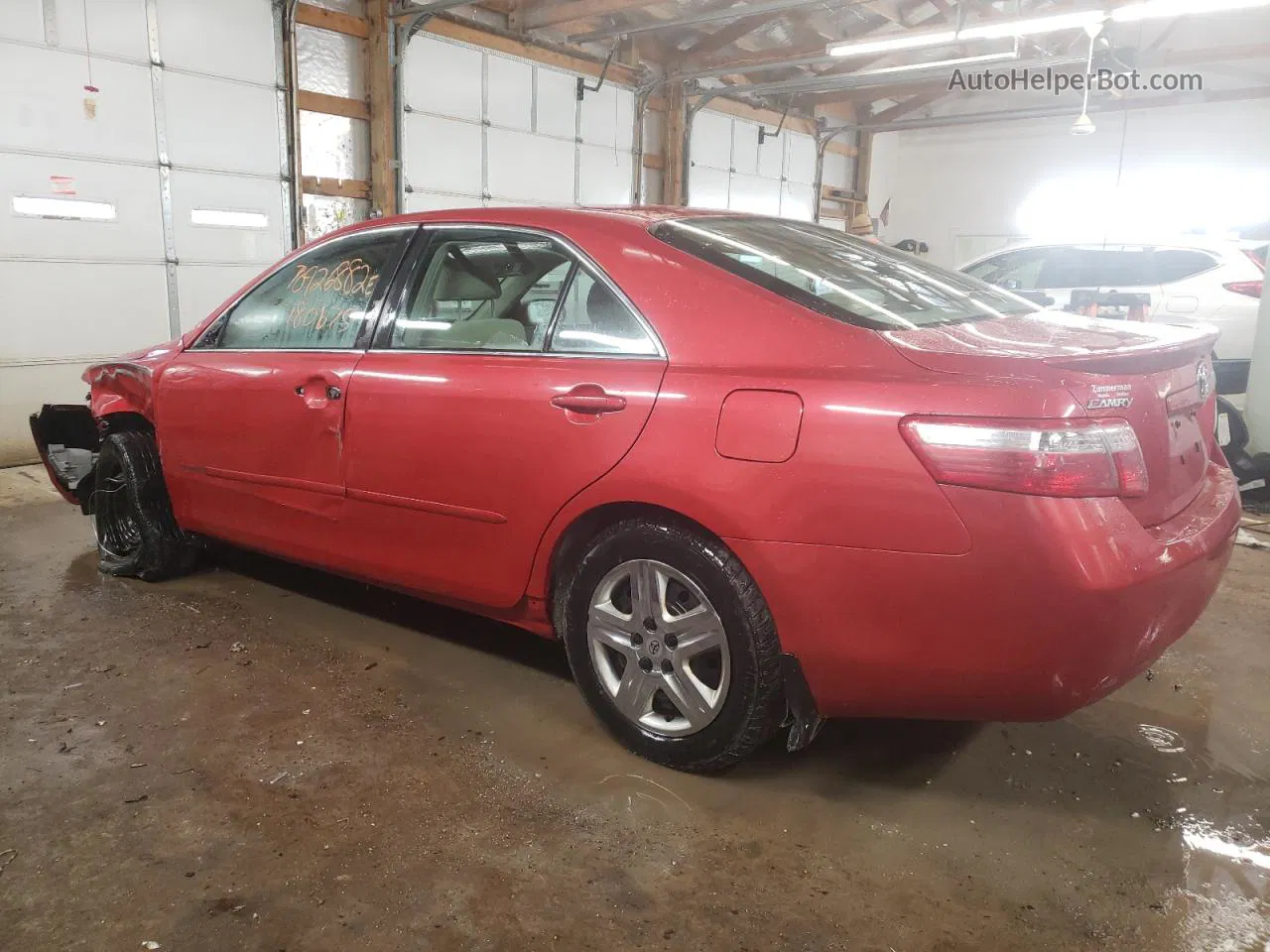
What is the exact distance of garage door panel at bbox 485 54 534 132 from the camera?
8.81 m

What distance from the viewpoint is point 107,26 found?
6305mm

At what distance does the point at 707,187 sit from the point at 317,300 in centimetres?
931

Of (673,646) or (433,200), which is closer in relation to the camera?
(673,646)

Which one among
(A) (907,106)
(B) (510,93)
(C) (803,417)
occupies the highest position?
(A) (907,106)

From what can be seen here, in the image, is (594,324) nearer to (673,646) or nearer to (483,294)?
(483,294)

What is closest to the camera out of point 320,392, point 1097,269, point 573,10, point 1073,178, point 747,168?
point 320,392

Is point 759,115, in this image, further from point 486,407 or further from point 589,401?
point 589,401

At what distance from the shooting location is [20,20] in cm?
589

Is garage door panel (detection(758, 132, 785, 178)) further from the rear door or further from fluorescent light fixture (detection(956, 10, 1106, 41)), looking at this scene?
the rear door

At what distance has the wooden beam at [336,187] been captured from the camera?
7.70 meters

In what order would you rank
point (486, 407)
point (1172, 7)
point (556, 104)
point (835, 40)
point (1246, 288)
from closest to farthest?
point (486, 407) < point (1172, 7) < point (1246, 288) < point (556, 104) < point (835, 40)

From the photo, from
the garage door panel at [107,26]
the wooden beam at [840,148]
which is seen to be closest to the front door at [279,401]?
the garage door panel at [107,26]

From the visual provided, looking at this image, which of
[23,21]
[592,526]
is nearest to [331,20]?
[23,21]

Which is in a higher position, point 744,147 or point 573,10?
point 573,10
